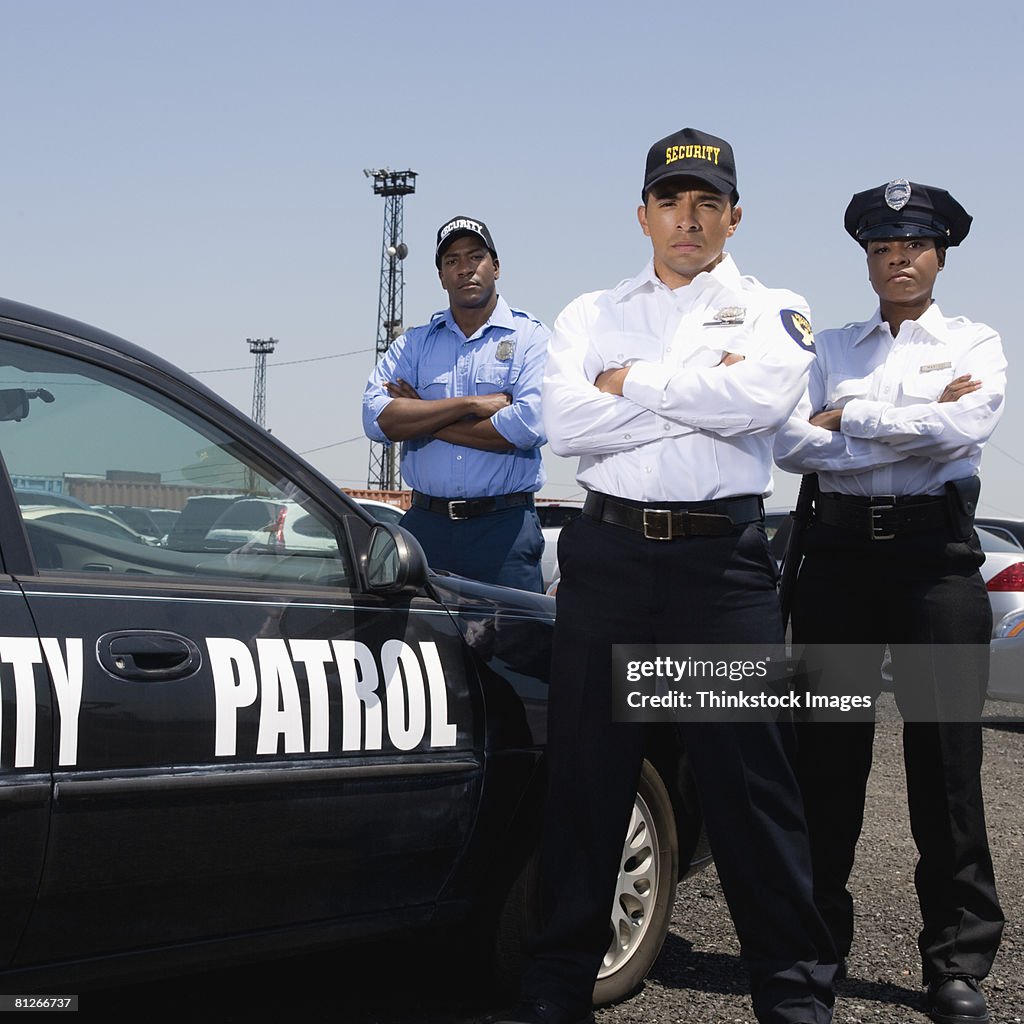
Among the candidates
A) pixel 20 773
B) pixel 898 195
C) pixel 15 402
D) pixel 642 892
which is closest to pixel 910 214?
pixel 898 195

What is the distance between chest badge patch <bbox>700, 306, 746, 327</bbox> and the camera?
3.17 metres

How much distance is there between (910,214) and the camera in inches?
143

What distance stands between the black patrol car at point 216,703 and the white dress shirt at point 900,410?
97cm

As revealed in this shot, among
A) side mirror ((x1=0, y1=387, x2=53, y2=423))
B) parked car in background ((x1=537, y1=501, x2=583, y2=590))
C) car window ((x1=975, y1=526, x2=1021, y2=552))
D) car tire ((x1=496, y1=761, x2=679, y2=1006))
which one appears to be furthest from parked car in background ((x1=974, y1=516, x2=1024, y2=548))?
side mirror ((x1=0, y1=387, x2=53, y2=423))

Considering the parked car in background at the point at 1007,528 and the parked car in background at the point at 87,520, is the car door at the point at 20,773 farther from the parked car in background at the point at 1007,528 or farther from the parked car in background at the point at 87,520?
the parked car in background at the point at 1007,528

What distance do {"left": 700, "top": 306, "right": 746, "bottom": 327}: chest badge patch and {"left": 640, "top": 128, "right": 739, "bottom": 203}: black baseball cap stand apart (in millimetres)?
276

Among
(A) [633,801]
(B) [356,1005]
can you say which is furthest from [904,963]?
(B) [356,1005]

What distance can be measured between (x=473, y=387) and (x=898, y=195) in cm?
154

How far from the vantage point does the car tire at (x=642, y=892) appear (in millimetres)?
3387

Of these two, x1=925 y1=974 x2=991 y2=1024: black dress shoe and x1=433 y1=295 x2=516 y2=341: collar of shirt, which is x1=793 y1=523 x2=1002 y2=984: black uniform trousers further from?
x1=433 y1=295 x2=516 y2=341: collar of shirt

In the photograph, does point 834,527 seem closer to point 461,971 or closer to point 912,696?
point 912,696

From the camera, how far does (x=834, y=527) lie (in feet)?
12.0

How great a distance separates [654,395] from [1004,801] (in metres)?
4.32

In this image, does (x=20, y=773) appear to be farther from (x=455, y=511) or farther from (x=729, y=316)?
(x=455, y=511)
